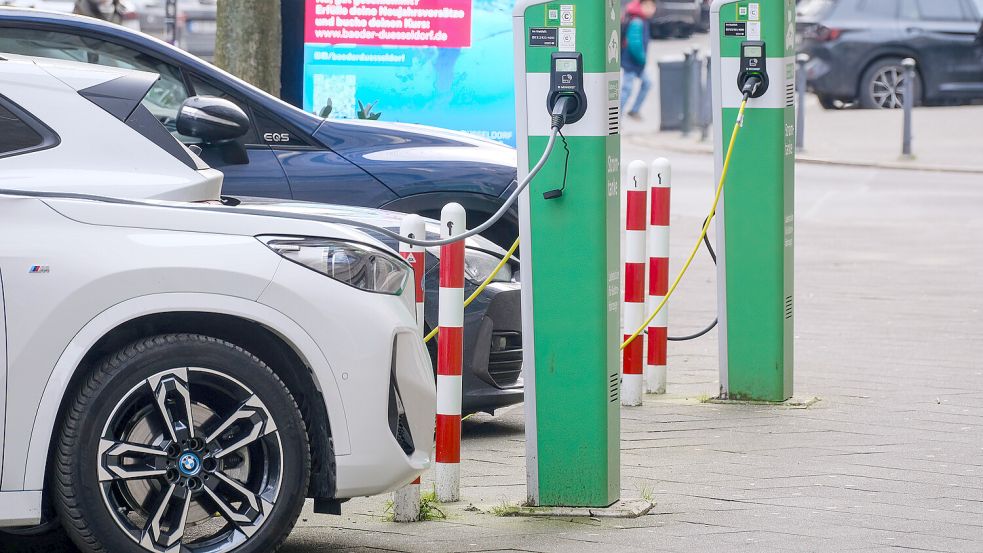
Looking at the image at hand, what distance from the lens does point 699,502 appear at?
5.52 meters

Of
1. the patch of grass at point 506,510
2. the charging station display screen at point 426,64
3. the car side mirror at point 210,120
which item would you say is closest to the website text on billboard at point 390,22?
the charging station display screen at point 426,64

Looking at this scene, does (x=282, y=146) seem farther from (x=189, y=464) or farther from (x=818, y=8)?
(x=818, y=8)

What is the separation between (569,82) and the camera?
514cm

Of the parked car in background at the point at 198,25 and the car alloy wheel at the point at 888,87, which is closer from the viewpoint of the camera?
the car alloy wheel at the point at 888,87

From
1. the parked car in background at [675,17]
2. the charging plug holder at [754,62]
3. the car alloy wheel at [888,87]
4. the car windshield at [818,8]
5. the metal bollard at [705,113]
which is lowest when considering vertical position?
the charging plug holder at [754,62]

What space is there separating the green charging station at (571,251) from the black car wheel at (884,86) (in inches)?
708

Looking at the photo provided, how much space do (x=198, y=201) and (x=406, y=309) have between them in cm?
89

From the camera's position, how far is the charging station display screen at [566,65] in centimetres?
515

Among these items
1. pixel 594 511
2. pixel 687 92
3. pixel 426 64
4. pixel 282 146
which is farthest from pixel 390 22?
pixel 687 92

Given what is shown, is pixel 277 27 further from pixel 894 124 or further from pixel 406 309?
pixel 894 124

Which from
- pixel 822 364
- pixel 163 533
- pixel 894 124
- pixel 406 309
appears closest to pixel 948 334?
pixel 822 364

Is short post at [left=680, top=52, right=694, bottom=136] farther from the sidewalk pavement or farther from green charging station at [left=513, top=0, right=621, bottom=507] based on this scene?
green charging station at [left=513, top=0, right=621, bottom=507]

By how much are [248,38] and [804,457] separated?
500 cm

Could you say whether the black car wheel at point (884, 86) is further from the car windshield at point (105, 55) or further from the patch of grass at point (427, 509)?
the patch of grass at point (427, 509)
